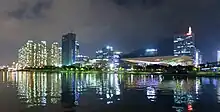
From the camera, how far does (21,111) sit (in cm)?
2747

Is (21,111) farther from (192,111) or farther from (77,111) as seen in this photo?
(192,111)

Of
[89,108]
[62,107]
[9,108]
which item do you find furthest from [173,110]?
[9,108]

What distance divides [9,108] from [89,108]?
7.28 m

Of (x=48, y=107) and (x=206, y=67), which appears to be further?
(x=206, y=67)

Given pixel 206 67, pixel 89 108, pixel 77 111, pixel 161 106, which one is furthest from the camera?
pixel 206 67

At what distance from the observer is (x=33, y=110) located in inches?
1096

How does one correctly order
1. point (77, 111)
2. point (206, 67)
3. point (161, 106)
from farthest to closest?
point (206, 67)
point (161, 106)
point (77, 111)

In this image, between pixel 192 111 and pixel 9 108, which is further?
pixel 9 108

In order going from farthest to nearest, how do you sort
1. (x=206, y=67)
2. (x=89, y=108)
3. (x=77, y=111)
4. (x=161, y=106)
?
(x=206, y=67) → (x=161, y=106) → (x=89, y=108) → (x=77, y=111)

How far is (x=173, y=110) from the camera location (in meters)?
27.5

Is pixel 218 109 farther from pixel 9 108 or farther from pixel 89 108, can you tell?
pixel 9 108

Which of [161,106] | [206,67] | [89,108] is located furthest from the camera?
[206,67]

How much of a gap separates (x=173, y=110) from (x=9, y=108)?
14567 mm

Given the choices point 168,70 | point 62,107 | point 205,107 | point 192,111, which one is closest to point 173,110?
point 192,111
